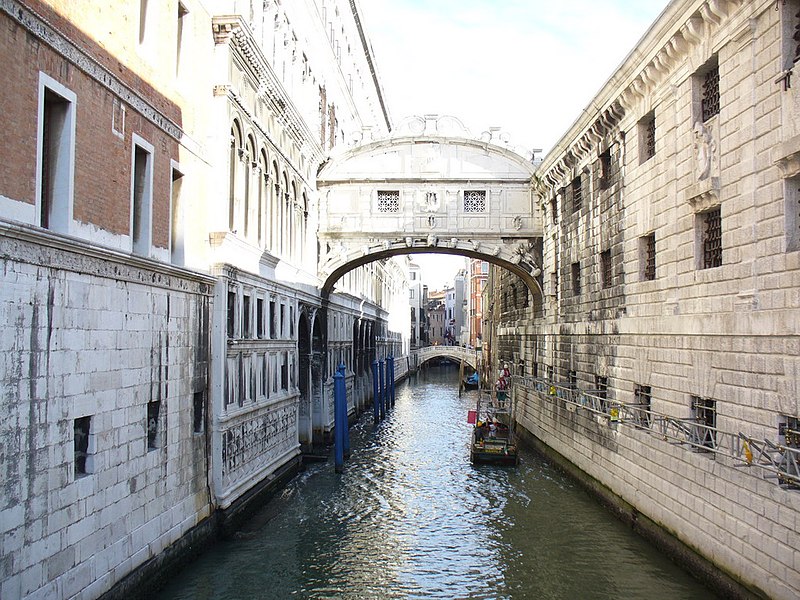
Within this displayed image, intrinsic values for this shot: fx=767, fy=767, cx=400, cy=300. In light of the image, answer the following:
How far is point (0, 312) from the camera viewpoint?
6605mm

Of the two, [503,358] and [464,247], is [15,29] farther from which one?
[503,358]

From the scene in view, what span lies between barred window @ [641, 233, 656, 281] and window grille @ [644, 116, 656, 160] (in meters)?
1.48

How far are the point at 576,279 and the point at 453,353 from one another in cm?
4435

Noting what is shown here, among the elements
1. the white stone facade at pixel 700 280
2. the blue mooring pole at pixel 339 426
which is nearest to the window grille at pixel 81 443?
the white stone facade at pixel 700 280

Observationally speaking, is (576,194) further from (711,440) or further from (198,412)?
(198,412)

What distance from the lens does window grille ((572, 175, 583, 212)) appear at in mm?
18578

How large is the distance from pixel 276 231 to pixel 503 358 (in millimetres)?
15315

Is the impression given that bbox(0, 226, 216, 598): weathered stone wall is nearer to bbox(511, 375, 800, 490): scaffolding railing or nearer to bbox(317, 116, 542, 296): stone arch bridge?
bbox(511, 375, 800, 490): scaffolding railing

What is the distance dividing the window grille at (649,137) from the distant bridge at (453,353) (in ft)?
128

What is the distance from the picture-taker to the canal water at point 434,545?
10.6 meters

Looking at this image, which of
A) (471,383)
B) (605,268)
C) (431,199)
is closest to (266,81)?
(431,199)

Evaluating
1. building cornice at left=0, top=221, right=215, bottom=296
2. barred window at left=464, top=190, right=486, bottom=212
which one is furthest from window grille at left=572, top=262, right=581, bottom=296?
building cornice at left=0, top=221, right=215, bottom=296

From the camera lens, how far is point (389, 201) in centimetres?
2231

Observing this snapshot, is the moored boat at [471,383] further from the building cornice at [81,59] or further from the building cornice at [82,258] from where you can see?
the building cornice at [81,59]
